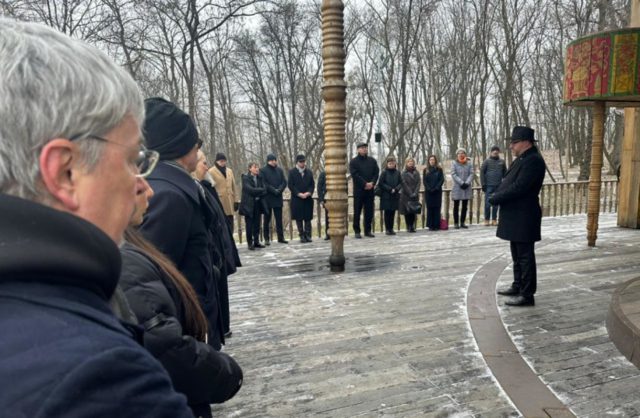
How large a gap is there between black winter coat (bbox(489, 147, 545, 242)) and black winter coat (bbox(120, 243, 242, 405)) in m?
4.01

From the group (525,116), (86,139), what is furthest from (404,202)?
(525,116)

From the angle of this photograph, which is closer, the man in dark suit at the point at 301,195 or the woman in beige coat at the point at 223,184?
the woman in beige coat at the point at 223,184

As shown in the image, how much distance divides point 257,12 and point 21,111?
630 inches

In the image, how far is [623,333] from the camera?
382 centimetres

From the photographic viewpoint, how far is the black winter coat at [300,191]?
9.74 metres

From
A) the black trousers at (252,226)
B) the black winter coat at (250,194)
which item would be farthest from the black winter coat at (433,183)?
the black trousers at (252,226)

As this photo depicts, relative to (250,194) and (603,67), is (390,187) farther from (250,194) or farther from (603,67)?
(603,67)

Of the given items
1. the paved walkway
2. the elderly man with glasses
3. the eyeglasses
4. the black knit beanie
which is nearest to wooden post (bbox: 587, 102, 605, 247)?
the paved walkway

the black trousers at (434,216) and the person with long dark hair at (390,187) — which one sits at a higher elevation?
the person with long dark hair at (390,187)

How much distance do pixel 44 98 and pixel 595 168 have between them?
27.7 ft

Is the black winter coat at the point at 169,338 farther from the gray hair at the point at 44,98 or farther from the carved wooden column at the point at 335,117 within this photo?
the carved wooden column at the point at 335,117

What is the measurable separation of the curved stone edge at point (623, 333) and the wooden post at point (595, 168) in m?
3.97

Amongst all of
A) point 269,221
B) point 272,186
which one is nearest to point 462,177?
point 272,186

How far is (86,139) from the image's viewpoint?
804mm
